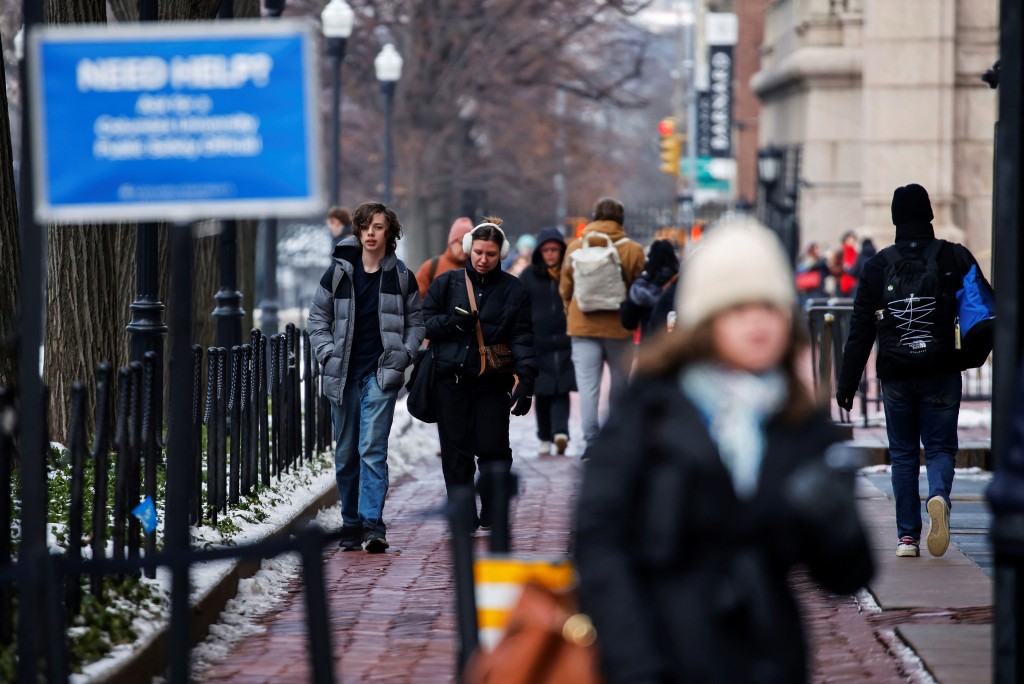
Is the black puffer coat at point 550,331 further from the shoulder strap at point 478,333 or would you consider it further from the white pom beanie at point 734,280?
the white pom beanie at point 734,280

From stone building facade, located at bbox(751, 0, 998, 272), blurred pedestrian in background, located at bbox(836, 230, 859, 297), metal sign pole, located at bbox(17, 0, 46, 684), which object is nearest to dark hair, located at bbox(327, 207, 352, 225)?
blurred pedestrian in background, located at bbox(836, 230, 859, 297)

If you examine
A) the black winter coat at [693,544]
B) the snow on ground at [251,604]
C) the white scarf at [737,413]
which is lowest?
the snow on ground at [251,604]

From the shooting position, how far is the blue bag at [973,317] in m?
9.09

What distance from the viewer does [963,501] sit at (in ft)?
39.5

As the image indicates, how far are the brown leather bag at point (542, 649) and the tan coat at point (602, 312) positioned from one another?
34.2 feet

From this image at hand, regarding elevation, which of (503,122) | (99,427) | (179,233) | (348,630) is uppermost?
(503,122)

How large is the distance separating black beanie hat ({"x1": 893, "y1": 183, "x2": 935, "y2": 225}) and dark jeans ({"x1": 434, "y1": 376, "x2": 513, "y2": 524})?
252 cm

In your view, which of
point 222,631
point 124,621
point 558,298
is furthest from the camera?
point 558,298

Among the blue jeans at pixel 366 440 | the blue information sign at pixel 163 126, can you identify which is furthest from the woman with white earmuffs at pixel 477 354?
the blue information sign at pixel 163 126

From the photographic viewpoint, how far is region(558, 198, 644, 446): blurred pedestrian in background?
1430 cm

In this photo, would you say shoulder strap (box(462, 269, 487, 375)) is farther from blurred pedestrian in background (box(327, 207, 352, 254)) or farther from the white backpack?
blurred pedestrian in background (box(327, 207, 352, 254))

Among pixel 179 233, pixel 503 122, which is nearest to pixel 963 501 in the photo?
pixel 179 233

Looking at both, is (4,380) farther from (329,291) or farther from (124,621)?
(124,621)

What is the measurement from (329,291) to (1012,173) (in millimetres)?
5252
